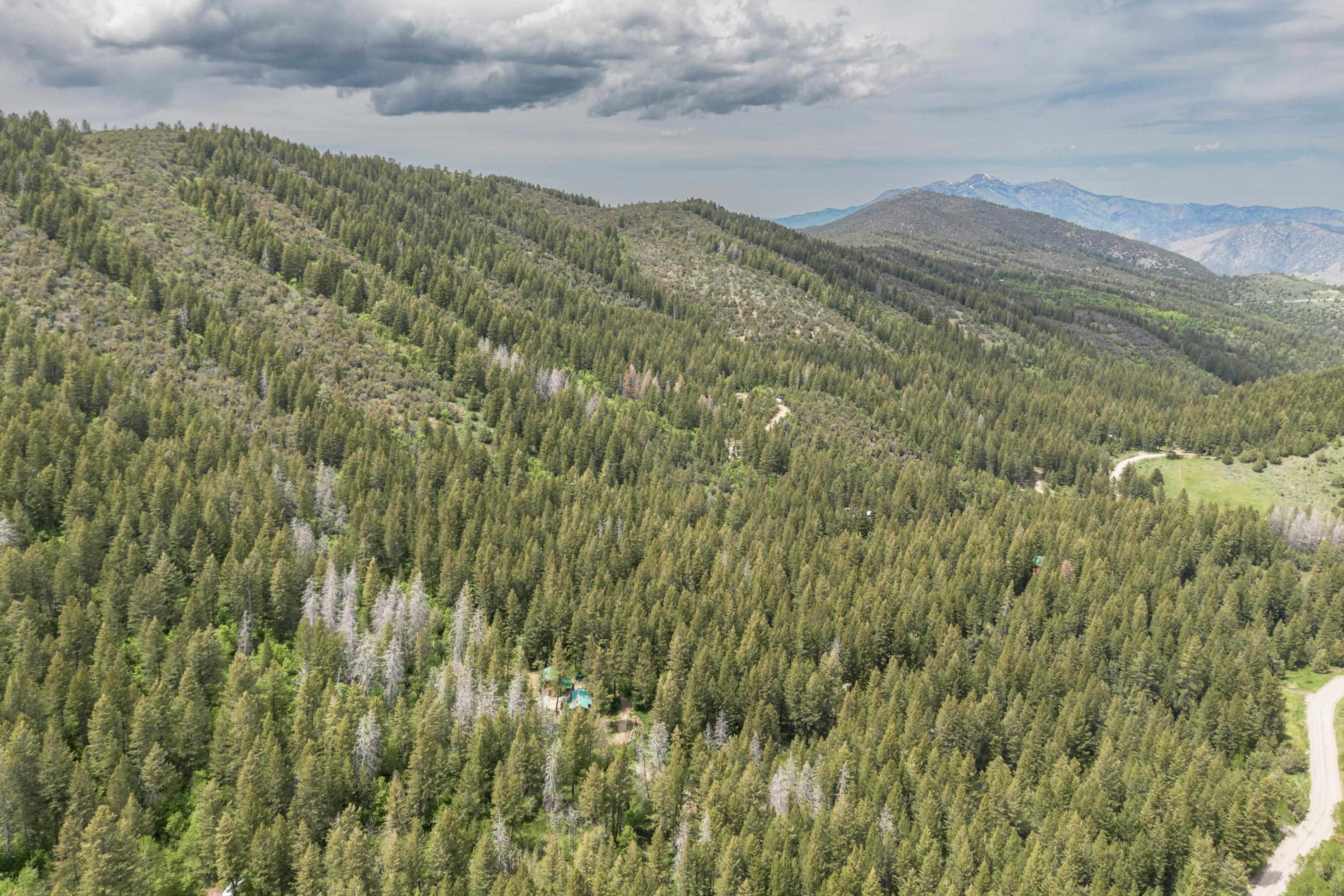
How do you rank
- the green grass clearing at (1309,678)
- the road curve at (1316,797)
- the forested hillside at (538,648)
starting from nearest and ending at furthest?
the forested hillside at (538,648) → the road curve at (1316,797) → the green grass clearing at (1309,678)

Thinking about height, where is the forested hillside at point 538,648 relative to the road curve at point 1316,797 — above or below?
above

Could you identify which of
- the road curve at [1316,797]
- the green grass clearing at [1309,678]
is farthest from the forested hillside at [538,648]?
the green grass clearing at [1309,678]

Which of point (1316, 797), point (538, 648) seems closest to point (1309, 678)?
point (1316, 797)

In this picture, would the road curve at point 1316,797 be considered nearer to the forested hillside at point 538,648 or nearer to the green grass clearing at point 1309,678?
the green grass clearing at point 1309,678

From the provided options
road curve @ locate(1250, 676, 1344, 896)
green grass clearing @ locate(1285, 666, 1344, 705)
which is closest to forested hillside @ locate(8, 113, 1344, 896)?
road curve @ locate(1250, 676, 1344, 896)

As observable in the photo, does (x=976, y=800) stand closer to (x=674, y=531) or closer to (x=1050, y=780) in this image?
(x=1050, y=780)

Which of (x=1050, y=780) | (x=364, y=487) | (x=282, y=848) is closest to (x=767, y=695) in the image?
(x=1050, y=780)

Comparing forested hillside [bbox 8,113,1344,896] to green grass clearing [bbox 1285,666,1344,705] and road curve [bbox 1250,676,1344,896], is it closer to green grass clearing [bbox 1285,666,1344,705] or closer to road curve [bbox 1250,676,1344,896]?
road curve [bbox 1250,676,1344,896]
